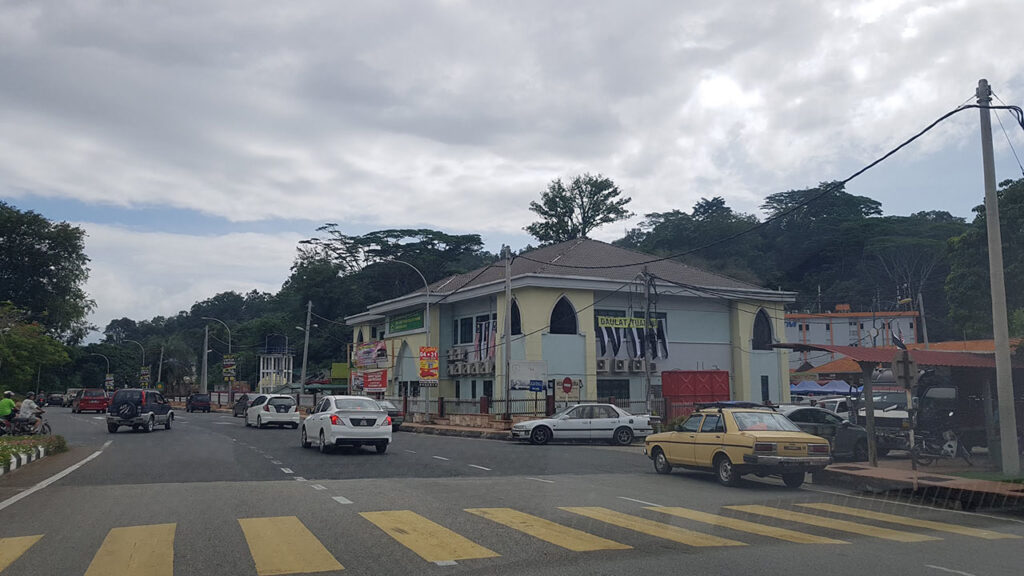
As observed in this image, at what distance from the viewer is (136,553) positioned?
810 centimetres

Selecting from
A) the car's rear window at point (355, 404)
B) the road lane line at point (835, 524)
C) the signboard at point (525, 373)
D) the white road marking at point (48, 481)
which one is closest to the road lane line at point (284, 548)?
the white road marking at point (48, 481)

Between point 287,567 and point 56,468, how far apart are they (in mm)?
12692

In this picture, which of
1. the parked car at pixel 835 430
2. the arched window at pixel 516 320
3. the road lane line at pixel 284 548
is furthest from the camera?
the arched window at pixel 516 320

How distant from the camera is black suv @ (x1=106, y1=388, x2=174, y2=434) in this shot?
3216 centimetres

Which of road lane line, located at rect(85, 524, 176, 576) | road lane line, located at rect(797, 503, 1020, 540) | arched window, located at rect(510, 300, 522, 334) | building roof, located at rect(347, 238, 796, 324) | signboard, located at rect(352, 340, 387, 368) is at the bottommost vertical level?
road lane line, located at rect(797, 503, 1020, 540)

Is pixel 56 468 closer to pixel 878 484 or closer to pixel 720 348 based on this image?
pixel 878 484

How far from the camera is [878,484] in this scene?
49.2 ft

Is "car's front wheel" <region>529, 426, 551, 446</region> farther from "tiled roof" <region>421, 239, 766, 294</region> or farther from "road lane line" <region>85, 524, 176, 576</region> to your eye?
"road lane line" <region>85, 524, 176, 576</region>

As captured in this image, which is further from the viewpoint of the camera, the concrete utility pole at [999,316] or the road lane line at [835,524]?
the concrete utility pole at [999,316]

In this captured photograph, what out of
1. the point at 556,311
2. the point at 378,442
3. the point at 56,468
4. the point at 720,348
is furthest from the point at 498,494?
the point at 720,348

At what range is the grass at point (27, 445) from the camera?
1742cm

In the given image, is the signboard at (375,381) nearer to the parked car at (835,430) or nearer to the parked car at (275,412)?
the parked car at (275,412)

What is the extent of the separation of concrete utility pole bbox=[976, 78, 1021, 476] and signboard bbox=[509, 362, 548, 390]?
20.7 meters

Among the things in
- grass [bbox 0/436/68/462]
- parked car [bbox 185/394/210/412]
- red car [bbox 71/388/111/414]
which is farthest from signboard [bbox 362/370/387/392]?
grass [bbox 0/436/68/462]
